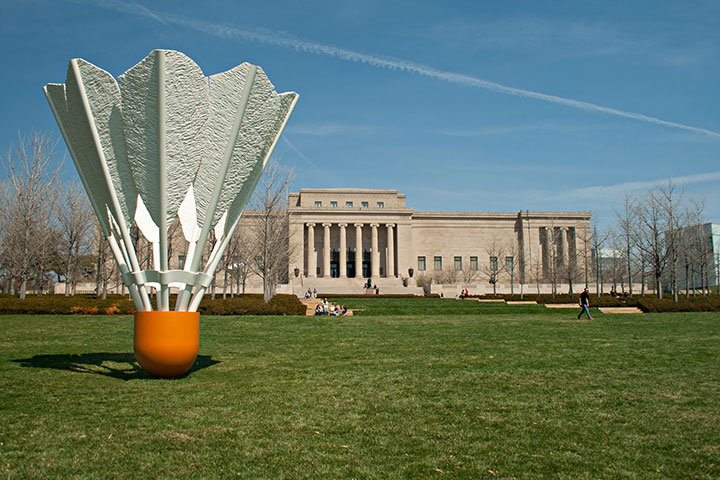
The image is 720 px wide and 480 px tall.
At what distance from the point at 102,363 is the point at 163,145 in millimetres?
3958

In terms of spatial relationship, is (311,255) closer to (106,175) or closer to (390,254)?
(390,254)

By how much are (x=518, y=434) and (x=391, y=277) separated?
5160 cm

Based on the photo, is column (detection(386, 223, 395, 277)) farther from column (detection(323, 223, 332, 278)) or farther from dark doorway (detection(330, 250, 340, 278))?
dark doorway (detection(330, 250, 340, 278))

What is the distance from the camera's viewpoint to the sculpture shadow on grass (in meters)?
8.12

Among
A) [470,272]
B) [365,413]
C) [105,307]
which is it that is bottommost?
[365,413]

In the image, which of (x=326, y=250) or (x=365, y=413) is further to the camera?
(x=326, y=250)

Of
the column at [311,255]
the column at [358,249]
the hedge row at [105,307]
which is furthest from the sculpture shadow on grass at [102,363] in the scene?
the column at [358,249]

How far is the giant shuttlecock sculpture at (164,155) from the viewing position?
7301 mm

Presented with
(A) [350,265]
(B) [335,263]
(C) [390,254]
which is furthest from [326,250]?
(C) [390,254]

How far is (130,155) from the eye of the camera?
295 inches

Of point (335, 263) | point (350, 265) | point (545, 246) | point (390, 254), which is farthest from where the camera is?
point (335, 263)

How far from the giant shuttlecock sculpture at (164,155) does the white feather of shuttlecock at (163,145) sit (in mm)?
14

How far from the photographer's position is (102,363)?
8969mm

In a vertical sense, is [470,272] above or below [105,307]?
above
